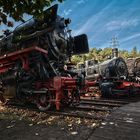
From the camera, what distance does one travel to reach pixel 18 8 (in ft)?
13.3

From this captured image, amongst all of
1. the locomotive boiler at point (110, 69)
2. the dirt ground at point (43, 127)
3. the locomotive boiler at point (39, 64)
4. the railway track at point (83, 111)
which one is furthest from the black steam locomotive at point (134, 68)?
the dirt ground at point (43, 127)

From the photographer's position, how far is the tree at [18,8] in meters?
4.02

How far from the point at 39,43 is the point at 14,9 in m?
5.16

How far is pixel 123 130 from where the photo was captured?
18.8ft

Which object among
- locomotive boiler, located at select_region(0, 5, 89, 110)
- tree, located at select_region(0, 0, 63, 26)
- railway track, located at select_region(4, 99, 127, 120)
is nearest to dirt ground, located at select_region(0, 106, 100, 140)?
railway track, located at select_region(4, 99, 127, 120)

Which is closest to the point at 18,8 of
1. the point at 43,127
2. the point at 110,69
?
the point at 43,127

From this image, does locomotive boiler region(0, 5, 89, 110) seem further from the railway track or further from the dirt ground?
the dirt ground

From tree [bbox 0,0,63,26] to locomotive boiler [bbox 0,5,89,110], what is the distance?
14.2 ft

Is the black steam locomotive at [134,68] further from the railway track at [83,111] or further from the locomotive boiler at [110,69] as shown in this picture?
the railway track at [83,111]

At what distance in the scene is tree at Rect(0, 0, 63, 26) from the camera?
4020mm

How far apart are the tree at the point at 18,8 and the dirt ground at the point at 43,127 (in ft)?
9.24

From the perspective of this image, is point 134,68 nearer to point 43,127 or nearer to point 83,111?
point 83,111

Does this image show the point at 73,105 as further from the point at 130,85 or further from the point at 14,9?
the point at 14,9

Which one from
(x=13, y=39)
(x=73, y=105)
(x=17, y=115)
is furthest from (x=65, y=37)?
(x=17, y=115)
